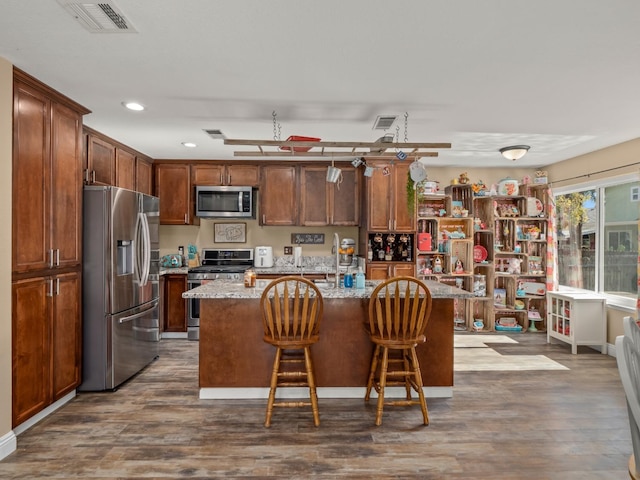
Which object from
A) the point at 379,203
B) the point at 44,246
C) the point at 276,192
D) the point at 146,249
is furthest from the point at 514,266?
the point at 44,246

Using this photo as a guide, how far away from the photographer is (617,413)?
2.93m

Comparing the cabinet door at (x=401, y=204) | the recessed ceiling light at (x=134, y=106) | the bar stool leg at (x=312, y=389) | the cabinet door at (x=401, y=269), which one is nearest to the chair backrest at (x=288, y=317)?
the bar stool leg at (x=312, y=389)

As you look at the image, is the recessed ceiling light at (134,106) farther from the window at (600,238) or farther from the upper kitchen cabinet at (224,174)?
the window at (600,238)

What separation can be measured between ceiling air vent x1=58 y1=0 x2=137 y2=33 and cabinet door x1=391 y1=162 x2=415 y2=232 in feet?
12.1

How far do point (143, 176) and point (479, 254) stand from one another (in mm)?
4700

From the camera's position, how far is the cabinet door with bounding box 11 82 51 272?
2477 millimetres

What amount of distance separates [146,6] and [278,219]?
365 cm

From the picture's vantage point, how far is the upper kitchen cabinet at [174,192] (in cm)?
531

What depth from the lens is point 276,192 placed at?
534 cm

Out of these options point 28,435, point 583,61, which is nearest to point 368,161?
point 583,61

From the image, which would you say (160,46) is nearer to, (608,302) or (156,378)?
(156,378)

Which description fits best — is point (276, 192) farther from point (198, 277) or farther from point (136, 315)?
point (136, 315)

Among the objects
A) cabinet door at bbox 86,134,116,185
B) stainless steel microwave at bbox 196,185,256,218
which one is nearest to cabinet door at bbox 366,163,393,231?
stainless steel microwave at bbox 196,185,256,218

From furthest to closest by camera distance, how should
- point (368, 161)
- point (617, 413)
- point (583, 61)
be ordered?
point (368, 161), point (617, 413), point (583, 61)
